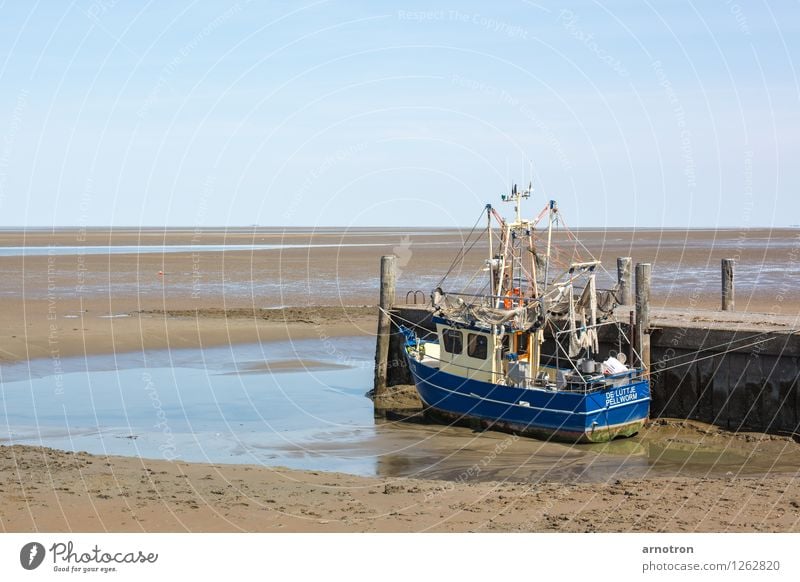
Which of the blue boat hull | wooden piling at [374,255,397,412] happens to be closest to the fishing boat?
the blue boat hull

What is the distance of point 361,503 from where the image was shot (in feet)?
50.4

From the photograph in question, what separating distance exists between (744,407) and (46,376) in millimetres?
19257

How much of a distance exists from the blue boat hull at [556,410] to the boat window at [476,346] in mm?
631

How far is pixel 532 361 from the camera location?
23.6 meters

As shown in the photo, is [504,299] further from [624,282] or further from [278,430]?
[624,282]

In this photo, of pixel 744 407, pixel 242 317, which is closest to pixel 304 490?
pixel 744 407

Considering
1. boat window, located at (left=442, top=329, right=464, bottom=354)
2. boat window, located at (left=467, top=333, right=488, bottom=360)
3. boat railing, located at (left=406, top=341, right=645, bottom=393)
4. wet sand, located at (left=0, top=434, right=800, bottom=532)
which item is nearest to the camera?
wet sand, located at (left=0, top=434, right=800, bottom=532)

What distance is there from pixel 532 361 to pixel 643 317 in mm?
2807

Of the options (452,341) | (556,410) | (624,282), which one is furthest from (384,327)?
(556,410)

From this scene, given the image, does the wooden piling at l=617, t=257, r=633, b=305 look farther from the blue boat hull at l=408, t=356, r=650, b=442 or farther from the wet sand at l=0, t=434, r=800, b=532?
the wet sand at l=0, t=434, r=800, b=532

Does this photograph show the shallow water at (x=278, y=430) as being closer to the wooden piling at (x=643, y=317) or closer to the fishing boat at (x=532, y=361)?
the fishing boat at (x=532, y=361)

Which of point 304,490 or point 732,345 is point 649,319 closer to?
point 732,345

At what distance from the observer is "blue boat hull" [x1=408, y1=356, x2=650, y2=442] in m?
21.9

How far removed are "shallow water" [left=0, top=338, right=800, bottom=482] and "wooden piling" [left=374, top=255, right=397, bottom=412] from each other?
0.71m
